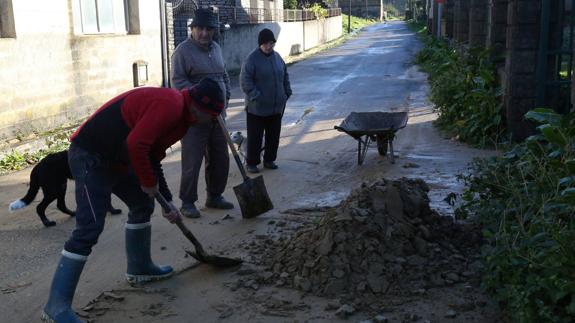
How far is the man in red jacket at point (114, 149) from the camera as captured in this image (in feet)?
13.5

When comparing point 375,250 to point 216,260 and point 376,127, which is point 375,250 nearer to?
point 216,260

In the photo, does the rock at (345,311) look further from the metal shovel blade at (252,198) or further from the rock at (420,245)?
the metal shovel blade at (252,198)

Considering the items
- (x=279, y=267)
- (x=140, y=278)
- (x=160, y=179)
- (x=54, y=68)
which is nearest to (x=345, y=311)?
(x=279, y=267)

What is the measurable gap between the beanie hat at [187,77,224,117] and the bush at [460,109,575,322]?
6.30 ft

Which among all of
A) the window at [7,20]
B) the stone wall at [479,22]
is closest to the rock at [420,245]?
the window at [7,20]

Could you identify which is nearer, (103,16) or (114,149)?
(114,149)

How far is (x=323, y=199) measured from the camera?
7.27 metres

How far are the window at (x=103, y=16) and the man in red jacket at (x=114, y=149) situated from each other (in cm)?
850

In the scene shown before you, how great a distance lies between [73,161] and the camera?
14.1 feet

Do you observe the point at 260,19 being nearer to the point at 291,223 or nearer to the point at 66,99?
the point at 66,99

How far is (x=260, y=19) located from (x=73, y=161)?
2466 cm

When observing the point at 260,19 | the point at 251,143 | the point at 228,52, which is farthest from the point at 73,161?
the point at 260,19

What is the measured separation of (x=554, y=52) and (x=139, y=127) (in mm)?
7061

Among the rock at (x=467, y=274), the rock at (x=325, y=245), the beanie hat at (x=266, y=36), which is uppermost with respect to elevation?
the beanie hat at (x=266, y=36)
